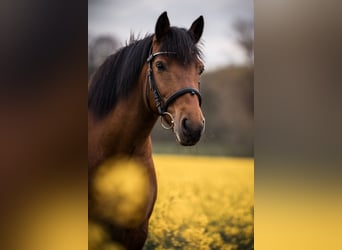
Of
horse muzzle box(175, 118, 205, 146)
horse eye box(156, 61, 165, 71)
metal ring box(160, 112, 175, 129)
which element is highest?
horse eye box(156, 61, 165, 71)

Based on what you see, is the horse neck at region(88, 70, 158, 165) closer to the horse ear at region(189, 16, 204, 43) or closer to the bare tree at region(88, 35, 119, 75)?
the bare tree at region(88, 35, 119, 75)

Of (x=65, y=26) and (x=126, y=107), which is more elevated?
(x=65, y=26)

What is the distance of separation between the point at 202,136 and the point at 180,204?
0.44 metres

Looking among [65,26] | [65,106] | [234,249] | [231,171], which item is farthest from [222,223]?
[65,26]

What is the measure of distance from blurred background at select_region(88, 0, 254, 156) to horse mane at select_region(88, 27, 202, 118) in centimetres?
7

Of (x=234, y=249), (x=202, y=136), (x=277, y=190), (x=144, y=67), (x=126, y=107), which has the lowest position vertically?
(x=234, y=249)

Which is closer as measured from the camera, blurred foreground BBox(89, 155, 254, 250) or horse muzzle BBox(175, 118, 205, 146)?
horse muzzle BBox(175, 118, 205, 146)

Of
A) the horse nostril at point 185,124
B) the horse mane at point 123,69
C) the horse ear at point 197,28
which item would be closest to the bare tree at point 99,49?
the horse mane at point 123,69

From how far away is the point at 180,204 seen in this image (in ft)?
7.87

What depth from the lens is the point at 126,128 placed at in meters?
2.39

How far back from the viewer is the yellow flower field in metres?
2.37

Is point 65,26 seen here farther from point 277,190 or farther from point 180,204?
point 277,190

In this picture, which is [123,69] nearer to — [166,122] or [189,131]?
[166,122]

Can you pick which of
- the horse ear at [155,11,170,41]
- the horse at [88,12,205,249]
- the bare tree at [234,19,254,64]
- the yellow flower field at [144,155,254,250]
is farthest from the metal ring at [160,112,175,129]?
the bare tree at [234,19,254,64]
